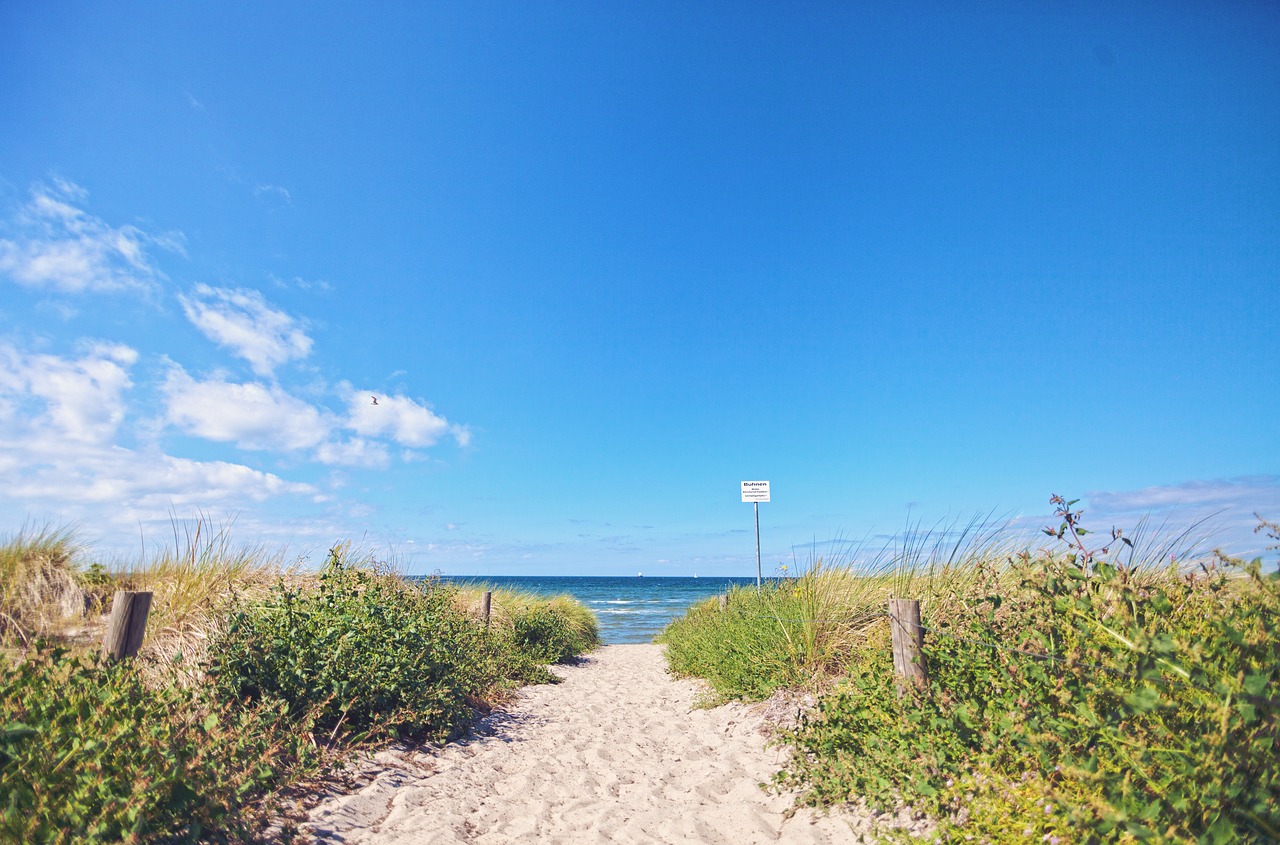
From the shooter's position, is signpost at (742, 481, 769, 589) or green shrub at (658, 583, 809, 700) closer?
green shrub at (658, 583, 809, 700)

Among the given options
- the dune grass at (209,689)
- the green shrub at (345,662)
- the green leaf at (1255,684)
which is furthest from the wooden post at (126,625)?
the green leaf at (1255,684)

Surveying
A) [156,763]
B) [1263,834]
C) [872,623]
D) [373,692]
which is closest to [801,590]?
[872,623]

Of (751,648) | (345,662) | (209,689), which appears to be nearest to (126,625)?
(209,689)

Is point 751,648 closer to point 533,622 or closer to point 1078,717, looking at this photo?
point 1078,717

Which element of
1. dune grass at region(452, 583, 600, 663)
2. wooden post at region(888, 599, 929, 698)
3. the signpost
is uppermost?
the signpost

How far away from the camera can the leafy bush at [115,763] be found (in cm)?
261

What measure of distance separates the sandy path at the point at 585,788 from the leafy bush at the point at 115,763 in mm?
647

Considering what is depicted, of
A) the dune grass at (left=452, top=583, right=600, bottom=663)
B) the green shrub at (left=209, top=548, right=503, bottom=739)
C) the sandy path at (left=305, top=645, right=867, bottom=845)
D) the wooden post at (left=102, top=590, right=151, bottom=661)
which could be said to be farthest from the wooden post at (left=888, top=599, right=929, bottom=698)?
the dune grass at (left=452, top=583, right=600, bottom=663)

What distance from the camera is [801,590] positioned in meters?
7.81

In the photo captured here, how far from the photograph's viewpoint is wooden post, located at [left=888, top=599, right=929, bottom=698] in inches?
171

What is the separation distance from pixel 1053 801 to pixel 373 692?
4.86 meters

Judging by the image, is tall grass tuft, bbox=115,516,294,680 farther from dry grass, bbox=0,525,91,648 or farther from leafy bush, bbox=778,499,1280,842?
leafy bush, bbox=778,499,1280,842

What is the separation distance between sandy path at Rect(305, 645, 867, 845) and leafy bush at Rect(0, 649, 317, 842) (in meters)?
0.65

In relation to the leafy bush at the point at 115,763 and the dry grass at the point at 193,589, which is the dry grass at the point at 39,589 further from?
the leafy bush at the point at 115,763
